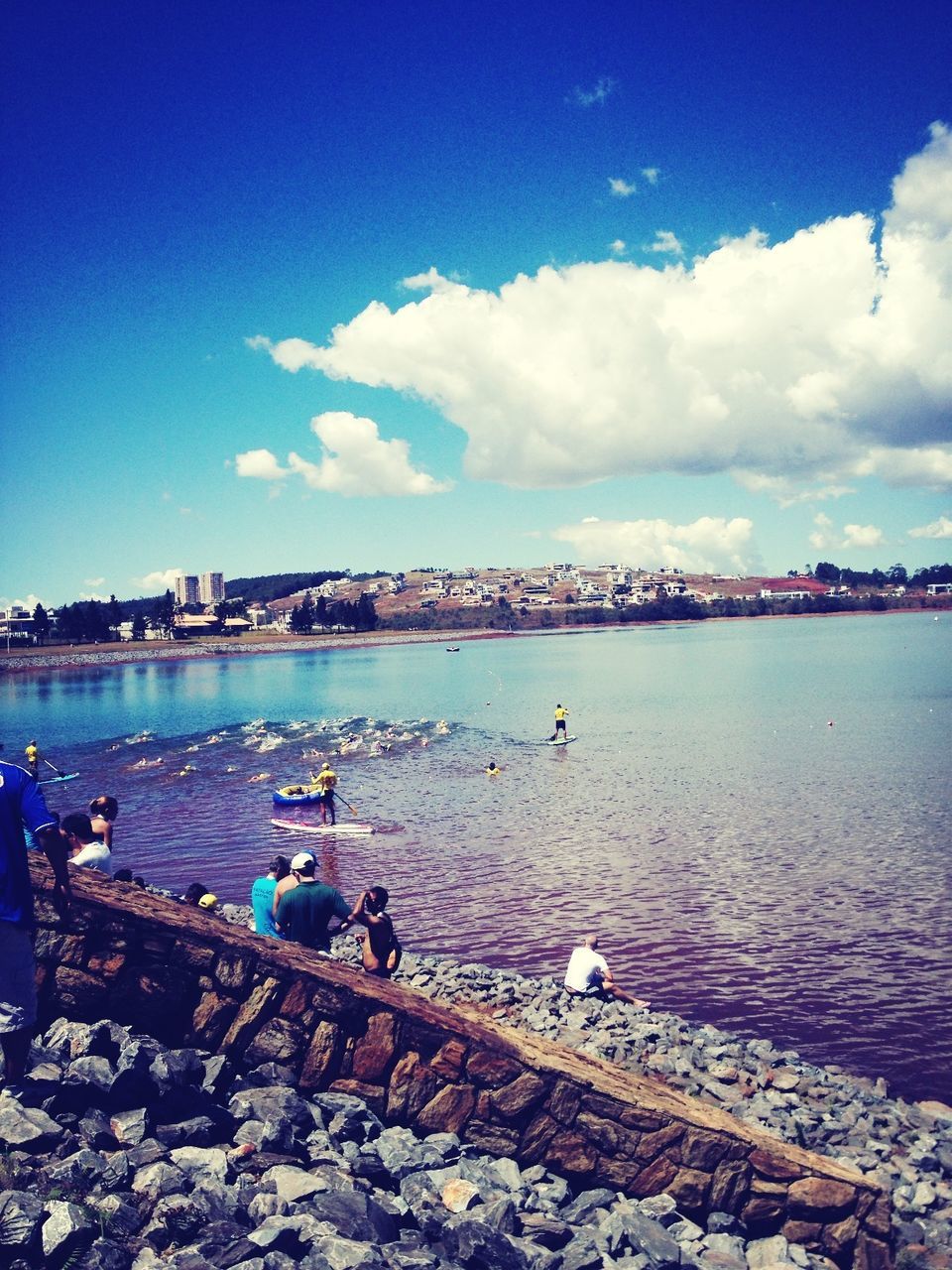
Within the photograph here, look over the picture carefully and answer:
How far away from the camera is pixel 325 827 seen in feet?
94.5

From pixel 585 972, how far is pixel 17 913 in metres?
9.68

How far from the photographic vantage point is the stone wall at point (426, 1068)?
8492 millimetres

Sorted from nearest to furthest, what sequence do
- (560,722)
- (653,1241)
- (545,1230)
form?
(545,1230), (653,1241), (560,722)

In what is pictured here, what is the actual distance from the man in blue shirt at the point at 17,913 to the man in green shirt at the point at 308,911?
4.18m

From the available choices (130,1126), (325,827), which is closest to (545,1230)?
(130,1126)

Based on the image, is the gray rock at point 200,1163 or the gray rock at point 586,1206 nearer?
the gray rock at point 200,1163

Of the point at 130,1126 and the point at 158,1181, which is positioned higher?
the point at 130,1126

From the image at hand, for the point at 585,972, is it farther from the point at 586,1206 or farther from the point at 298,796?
the point at 298,796

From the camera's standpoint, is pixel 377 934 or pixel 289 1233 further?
pixel 377 934

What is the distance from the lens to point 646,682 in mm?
81562

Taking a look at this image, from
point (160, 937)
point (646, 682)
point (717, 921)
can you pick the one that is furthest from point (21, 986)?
point (646, 682)

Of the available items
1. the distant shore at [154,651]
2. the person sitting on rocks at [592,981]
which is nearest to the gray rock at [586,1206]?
the person sitting on rocks at [592,981]

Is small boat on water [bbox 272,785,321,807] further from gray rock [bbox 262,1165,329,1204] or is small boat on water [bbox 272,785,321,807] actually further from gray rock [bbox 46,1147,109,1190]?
gray rock [bbox 46,1147,109,1190]

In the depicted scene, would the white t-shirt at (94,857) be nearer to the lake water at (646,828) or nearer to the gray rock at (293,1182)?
the gray rock at (293,1182)
